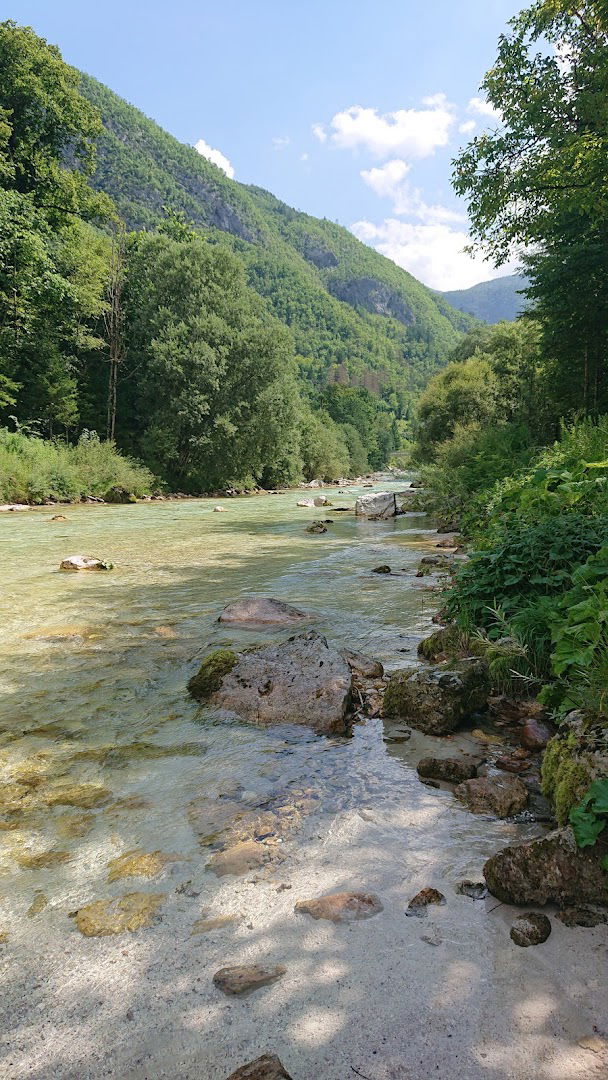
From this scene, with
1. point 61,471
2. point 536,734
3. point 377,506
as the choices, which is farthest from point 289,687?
point 61,471

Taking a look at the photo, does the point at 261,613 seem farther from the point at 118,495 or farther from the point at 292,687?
the point at 118,495

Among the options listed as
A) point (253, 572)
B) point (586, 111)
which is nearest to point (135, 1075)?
point (253, 572)

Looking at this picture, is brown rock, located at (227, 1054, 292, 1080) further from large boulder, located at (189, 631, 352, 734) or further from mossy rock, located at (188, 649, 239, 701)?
mossy rock, located at (188, 649, 239, 701)

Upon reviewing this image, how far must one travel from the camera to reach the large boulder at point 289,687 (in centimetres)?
387

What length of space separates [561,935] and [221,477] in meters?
36.9

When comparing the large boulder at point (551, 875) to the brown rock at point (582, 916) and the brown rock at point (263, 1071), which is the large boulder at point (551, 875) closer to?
the brown rock at point (582, 916)

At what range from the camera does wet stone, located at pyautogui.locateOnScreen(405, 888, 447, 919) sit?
2068 mm

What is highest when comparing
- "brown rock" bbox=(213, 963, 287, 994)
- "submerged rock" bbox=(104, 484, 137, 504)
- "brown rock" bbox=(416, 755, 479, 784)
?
"submerged rock" bbox=(104, 484, 137, 504)

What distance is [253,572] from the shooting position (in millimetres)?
9422

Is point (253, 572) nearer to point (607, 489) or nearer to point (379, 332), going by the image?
point (607, 489)

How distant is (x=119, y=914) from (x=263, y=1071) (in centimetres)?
89

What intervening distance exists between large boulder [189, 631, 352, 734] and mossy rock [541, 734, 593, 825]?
133 centimetres

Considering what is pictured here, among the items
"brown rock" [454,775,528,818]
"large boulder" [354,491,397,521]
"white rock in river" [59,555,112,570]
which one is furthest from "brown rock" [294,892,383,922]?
"large boulder" [354,491,397,521]

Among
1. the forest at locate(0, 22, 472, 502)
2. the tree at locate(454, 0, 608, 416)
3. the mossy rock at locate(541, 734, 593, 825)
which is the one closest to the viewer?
the mossy rock at locate(541, 734, 593, 825)
